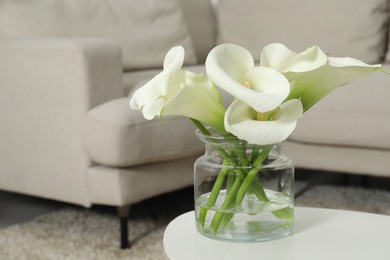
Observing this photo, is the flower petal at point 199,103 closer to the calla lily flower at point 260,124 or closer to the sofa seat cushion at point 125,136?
the calla lily flower at point 260,124

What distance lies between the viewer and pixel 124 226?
77.4 inches

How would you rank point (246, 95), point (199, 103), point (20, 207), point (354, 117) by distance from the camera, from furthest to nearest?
1. point (20, 207)
2. point (354, 117)
3. point (199, 103)
4. point (246, 95)

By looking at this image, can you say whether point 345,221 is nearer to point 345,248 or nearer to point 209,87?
point 345,248

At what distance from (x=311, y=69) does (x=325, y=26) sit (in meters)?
1.89

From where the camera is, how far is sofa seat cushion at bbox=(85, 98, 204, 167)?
1.83m

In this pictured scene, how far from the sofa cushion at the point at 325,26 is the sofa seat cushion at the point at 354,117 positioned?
54 centimetres

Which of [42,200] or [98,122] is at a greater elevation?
→ [98,122]

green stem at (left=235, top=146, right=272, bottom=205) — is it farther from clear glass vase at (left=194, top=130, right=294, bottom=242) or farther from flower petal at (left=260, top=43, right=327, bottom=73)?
flower petal at (left=260, top=43, right=327, bottom=73)

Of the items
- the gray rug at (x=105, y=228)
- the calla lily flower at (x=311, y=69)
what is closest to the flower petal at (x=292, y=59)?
the calla lily flower at (x=311, y=69)

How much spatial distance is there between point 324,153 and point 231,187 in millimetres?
1303

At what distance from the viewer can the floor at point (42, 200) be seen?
2.32 metres

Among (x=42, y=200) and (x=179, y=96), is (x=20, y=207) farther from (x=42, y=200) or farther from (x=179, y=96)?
(x=179, y=96)

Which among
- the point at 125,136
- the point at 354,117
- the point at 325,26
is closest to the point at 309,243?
the point at 125,136

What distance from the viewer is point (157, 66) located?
8.96 ft
